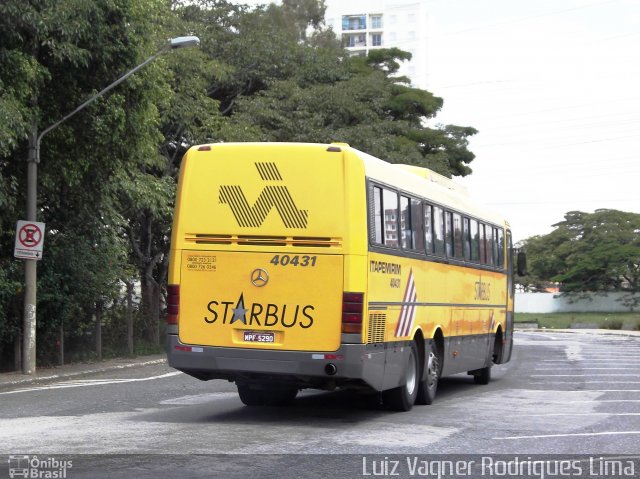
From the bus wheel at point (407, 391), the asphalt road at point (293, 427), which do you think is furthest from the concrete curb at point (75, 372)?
the bus wheel at point (407, 391)

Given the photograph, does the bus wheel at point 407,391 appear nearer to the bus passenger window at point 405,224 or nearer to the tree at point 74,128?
the bus passenger window at point 405,224

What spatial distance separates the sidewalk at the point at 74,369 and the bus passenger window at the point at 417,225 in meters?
8.62

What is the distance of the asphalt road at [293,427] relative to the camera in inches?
373

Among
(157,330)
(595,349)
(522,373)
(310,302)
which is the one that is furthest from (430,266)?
(595,349)

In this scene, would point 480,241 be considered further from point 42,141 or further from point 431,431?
point 42,141

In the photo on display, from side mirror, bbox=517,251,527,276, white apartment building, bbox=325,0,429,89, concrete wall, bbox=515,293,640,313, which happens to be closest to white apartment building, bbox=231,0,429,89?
white apartment building, bbox=325,0,429,89

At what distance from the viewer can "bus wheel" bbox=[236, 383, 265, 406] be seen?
48.0 ft

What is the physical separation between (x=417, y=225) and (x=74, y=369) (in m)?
11.2

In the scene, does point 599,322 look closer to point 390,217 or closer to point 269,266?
point 390,217

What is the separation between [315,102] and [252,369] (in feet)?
86.8

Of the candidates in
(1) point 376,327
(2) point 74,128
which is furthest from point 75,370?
(1) point 376,327

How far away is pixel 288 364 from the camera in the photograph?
1257cm

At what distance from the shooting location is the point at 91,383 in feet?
65.3

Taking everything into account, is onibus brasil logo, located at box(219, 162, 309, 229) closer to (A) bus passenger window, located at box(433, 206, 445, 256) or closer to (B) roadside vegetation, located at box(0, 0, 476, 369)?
(A) bus passenger window, located at box(433, 206, 445, 256)
